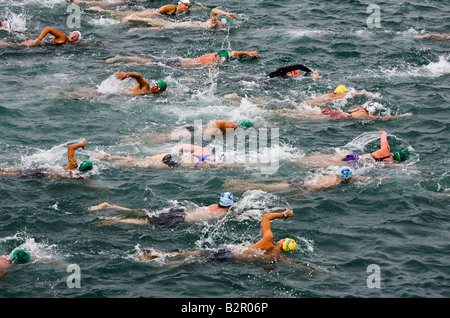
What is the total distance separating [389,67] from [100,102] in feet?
38.7

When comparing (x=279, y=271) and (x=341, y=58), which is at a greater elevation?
(x=341, y=58)

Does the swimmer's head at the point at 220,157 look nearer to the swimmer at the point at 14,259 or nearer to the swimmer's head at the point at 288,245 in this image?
the swimmer's head at the point at 288,245

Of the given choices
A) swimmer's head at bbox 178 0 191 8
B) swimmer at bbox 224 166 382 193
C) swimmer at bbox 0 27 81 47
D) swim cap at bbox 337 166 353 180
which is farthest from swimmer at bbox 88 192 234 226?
swimmer's head at bbox 178 0 191 8

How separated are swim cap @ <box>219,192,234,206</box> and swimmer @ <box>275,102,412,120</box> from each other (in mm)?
6664

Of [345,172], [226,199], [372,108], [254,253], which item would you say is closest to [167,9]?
[372,108]

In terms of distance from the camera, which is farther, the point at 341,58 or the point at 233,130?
the point at 341,58

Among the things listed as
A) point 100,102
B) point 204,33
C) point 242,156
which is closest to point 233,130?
point 242,156

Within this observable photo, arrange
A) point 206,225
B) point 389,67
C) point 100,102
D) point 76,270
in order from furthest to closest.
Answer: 1. point 389,67
2. point 100,102
3. point 206,225
4. point 76,270

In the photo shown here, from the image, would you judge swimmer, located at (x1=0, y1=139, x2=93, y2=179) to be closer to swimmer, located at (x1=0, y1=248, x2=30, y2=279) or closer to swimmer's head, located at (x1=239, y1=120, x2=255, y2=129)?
swimmer, located at (x1=0, y1=248, x2=30, y2=279)

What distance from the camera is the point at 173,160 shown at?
19.0m

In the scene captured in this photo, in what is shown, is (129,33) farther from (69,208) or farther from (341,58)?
(69,208)

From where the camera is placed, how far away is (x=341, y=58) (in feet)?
89.5

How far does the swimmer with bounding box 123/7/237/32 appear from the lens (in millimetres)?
29578

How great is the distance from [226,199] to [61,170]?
5015 mm
